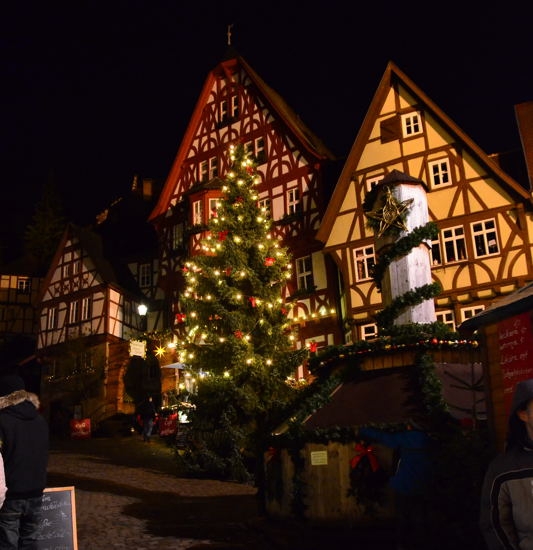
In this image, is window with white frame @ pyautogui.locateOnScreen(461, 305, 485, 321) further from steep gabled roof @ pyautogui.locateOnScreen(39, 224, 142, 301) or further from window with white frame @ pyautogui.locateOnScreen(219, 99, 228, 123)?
steep gabled roof @ pyautogui.locateOnScreen(39, 224, 142, 301)

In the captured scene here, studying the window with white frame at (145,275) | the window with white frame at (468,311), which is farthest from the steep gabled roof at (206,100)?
the window with white frame at (468,311)

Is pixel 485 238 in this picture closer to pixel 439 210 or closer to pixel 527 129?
pixel 439 210

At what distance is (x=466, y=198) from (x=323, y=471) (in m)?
14.7

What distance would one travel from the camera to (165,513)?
11266mm

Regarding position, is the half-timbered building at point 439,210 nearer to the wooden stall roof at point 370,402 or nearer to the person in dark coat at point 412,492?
the wooden stall roof at point 370,402

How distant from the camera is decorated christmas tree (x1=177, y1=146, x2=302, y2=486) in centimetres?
1667

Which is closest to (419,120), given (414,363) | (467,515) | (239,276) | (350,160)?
(350,160)

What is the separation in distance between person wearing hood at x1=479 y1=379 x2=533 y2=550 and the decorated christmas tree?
12448 millimetres

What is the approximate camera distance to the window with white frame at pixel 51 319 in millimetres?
36188

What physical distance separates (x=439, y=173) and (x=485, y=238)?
2.94 m

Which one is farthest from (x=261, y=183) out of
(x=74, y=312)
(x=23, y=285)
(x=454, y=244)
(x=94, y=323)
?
(x=23, y=285)

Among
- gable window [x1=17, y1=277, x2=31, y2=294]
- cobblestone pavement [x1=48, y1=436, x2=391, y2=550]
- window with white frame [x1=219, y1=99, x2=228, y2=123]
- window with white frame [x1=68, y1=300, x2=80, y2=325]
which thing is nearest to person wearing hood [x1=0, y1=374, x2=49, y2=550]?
cobblestone pavement [x1=48, y1=436, x2=391, y2=550]

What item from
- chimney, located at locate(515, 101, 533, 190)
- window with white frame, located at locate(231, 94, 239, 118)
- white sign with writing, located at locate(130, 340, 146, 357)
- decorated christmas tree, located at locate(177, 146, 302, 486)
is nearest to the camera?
decorated christmas tree, located at locate(177, 146, 302, 486)

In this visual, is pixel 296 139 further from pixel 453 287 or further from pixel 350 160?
pixel 453 287
